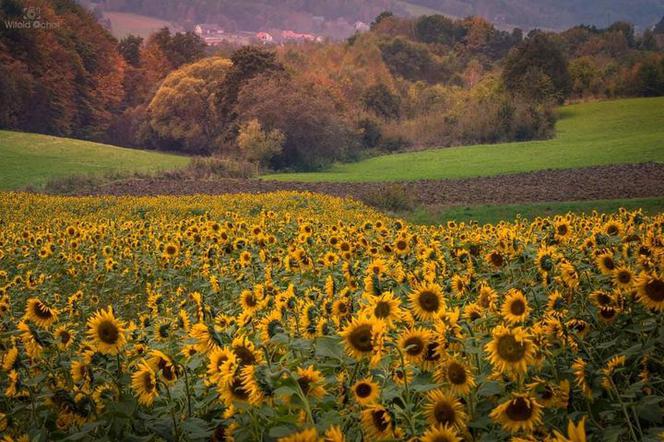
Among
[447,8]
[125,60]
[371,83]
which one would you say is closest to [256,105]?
[371,83]

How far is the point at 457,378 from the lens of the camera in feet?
7.05

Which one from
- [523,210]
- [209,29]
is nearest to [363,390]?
[523,210]

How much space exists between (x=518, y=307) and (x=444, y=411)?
845 mm

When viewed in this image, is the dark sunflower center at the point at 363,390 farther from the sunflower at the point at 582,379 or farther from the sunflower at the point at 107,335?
the sunflower at the point at 107,335

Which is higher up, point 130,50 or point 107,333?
point 130,50

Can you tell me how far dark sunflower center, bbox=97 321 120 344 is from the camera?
2496 mm

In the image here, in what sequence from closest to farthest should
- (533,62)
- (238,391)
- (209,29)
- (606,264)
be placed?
(238,391), (606,264), (533,62), (209,29)

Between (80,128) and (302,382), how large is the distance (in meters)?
56.3

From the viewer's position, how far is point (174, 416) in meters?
2.25

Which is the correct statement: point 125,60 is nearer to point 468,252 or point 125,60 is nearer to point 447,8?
point 468,252

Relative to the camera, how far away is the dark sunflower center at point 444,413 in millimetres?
2025

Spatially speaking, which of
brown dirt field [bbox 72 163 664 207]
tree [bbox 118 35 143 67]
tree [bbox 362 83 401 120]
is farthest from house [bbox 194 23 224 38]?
brown dirt field [bbox 72 163 664 207]

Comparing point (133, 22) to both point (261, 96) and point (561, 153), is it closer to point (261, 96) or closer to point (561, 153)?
point (261, 96)

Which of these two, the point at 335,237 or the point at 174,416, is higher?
the point at 174,416
